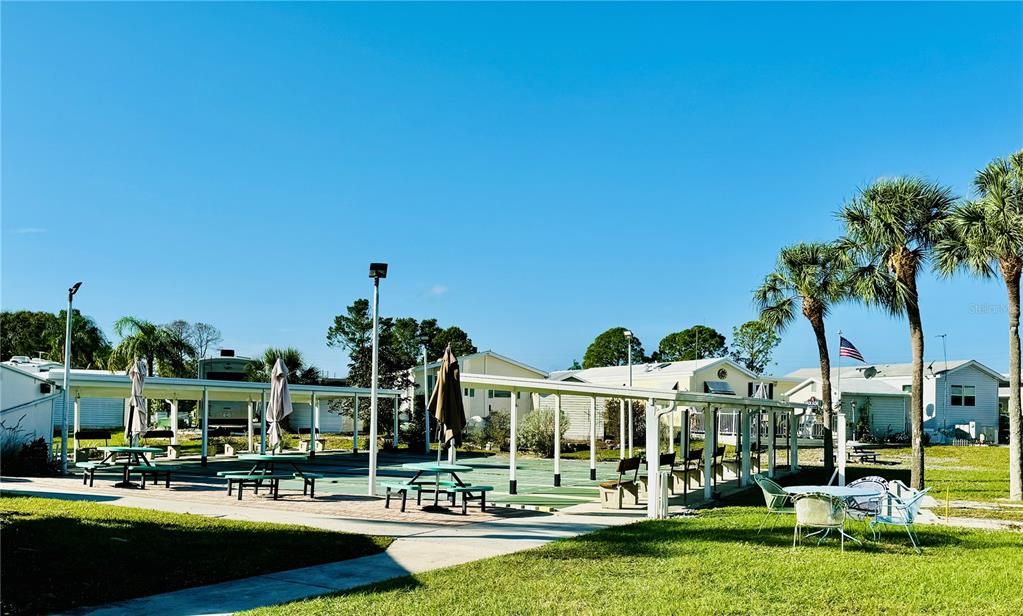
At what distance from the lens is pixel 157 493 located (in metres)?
17.7

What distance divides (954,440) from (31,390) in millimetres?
43953

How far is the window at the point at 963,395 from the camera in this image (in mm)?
49125

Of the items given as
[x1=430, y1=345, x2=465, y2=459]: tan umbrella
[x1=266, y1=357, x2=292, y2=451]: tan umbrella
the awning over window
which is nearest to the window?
the awning over window

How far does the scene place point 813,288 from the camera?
2891 cm

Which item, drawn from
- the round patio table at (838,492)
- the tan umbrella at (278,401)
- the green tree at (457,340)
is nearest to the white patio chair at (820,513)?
the round patio table at (838,492)

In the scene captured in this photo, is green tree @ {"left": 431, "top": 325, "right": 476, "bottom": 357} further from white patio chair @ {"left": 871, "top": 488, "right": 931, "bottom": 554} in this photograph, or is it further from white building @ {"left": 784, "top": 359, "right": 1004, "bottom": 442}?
white patio chair @ {"left": 871, "top": 488, "right": 931, "bottom": 554}

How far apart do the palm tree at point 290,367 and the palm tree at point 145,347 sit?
22.4ft

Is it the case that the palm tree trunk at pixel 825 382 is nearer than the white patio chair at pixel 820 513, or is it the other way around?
the white patio chair at pixel 820 513

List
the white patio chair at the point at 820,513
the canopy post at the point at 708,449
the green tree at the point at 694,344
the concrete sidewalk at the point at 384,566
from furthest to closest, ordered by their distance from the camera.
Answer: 1. the green tree at the point at 694,344
2. the canopy post at the point at 708,449
3. the white patio chair at the point at 820,513
4. the concrete sidewalk at the point at 384,566

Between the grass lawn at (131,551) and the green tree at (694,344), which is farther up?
the green tree at (694,344)

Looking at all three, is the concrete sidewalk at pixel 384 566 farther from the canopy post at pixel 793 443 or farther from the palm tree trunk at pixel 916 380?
the canopy post at pixel 793 443

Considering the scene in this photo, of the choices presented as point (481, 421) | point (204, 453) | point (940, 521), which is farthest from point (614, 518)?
point (481, 421)

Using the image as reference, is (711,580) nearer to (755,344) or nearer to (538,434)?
(538,434)

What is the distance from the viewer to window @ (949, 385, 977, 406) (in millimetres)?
49125
